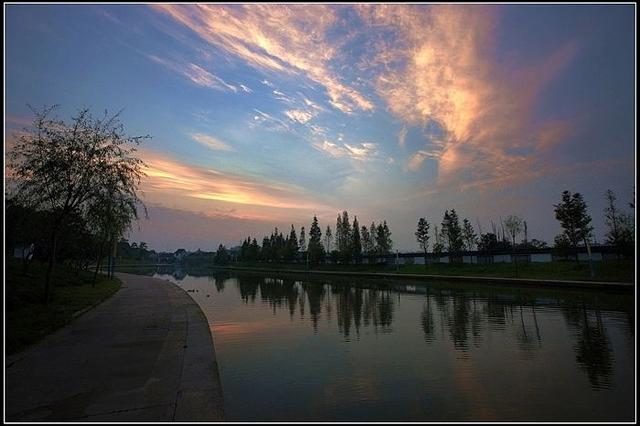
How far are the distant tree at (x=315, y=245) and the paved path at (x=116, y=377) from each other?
62.7 m

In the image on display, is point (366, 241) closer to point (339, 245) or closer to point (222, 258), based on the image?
point (339, 245)

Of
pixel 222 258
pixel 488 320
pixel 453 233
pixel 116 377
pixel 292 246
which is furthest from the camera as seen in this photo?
pixel 222 258

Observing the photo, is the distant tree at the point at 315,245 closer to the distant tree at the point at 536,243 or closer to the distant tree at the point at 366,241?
the distant tree at the point at 366,241

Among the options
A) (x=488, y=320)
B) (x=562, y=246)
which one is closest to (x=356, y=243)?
(x=562, y=246)

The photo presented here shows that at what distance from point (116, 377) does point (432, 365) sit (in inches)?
245

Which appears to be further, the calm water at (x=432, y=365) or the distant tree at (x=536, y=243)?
the distant tree at (x=536, y=243)

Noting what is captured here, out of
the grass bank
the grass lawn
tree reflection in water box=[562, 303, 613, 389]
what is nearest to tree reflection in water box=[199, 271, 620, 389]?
tree reflection in water box=[562, 303, 613, 389]

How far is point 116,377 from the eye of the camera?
695 centimetres

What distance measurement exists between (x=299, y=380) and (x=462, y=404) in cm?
302

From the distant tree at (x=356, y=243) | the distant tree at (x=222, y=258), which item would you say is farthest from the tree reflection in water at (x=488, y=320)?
the distant tree at (x=222, y=258)

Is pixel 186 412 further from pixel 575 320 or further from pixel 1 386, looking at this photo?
pixel 575 320

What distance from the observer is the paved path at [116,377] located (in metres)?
5.52

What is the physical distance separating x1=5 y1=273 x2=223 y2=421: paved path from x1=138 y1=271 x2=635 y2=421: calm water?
0.62 metres

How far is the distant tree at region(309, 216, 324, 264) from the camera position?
74.6 meters
